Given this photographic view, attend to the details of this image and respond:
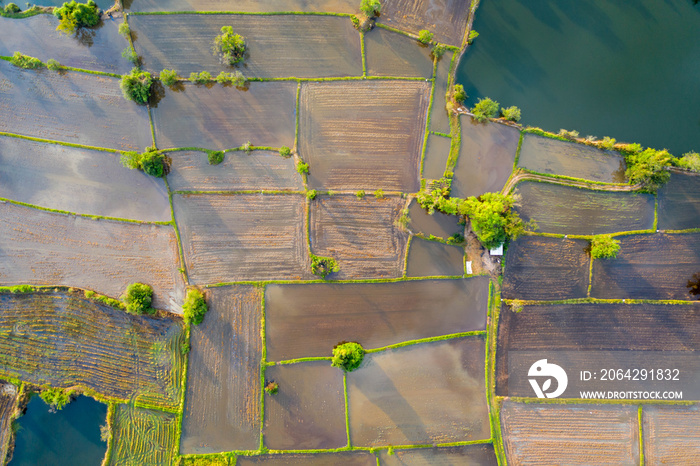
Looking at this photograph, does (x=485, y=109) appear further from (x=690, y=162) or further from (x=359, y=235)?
(x=690, y=162)

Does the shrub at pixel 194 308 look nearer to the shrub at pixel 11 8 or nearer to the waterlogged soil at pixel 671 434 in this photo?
the shrub at pixel 11 8


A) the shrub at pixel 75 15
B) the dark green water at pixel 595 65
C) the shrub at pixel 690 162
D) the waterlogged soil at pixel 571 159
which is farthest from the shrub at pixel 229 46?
the shrub at pixel 690 162

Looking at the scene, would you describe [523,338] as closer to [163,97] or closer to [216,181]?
[216,181]

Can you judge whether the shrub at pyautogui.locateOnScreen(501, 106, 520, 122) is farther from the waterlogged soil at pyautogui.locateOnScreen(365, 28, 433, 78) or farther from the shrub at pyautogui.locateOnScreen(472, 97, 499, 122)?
the waterlogged soil at pyautogui.locateOnScreen(365, 28, 433, 78)

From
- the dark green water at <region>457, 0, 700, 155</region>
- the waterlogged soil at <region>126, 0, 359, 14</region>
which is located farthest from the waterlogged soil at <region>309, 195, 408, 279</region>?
the waterlogged soil at <region>126, 0, 359, 14</region>

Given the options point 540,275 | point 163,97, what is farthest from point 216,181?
point 540,275
